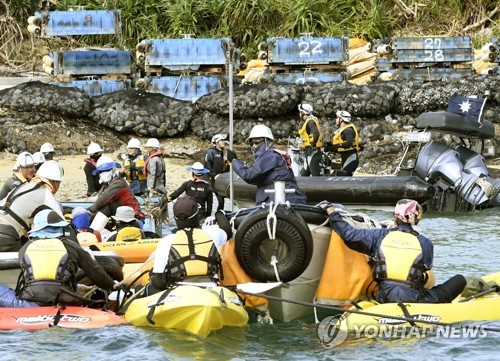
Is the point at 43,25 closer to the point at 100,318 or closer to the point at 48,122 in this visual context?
the point at 48,122

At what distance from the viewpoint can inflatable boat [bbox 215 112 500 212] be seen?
640 inches

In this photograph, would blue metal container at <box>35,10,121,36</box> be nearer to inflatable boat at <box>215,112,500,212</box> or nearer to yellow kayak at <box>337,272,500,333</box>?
inflatable boat at <box>215,112,500,212</box>

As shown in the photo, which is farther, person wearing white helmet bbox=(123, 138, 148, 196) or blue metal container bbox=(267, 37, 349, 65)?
blue metal container bbox=(267, 37, 349, 65)

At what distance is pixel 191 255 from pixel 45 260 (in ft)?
3.82

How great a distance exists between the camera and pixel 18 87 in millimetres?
21078

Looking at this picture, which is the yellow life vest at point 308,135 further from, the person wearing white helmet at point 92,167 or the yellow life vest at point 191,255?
the yellow life vest at point 191,255

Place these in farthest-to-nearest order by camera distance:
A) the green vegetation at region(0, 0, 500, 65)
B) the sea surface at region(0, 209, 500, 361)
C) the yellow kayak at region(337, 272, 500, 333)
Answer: the green vegetation at region(0, 0, 500, 65) < the yellow kayak at region(337, 272, 500, 333) < the sea surface at region(0, 209, 500, 361)

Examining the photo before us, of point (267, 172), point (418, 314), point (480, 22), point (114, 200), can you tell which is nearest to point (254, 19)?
point (480, 22)

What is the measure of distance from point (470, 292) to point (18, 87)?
12674mm

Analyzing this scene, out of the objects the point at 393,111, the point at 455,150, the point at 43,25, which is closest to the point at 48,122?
the point at 43,25

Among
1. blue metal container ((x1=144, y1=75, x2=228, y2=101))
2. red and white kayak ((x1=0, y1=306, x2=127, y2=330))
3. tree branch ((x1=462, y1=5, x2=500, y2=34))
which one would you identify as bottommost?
red and white kayak ((x1=0, y1=306, x2=127, y2=330))

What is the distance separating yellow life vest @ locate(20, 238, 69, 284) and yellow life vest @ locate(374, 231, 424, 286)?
2548mm

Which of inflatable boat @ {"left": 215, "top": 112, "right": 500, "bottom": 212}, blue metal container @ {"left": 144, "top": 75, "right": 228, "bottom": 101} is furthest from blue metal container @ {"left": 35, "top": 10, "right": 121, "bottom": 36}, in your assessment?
inflatable boat @ {"left": 215, "top": 112, "right": 500, "bottom": 212}

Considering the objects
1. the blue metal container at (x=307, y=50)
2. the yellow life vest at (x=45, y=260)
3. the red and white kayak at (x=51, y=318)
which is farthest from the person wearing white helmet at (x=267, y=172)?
the blue metal container at (x=307, y=50)
